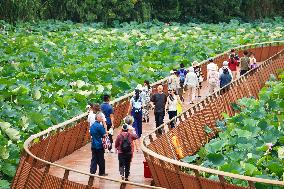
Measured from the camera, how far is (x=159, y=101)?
19.2 m

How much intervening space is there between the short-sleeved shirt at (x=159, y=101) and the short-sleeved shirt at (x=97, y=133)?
166 inches

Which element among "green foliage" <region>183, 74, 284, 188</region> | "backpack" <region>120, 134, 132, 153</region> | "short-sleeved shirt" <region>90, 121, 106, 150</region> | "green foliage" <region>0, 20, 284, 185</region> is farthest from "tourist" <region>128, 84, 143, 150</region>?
"backpack" <region>120, 134, 132, 153</region>

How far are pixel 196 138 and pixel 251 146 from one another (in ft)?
7.15

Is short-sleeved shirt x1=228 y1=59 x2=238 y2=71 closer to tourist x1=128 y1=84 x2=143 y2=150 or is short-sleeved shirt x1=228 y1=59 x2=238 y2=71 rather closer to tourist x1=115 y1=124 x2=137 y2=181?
tourist x1=128 y1=84 x2=143 y2=150

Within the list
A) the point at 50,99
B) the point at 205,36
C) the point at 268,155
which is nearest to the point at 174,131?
the point at 268,155

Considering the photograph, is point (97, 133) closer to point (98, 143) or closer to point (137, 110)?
point (98, 143)

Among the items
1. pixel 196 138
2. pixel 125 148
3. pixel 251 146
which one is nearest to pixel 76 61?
pixel 196 138

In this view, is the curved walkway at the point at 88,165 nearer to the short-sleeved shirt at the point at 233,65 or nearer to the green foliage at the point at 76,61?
the green foliage at the point at 76,61

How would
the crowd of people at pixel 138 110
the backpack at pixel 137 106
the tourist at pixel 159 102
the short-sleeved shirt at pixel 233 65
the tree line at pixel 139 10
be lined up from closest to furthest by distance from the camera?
the crowd of people at pixel 138 110 < the backpack at pixel 137 106 < the tourist at pixel 159 102 < the short-sleeved shirt at pixel 233 65 < the tree line at pixel 139 10

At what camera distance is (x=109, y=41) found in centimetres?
4544

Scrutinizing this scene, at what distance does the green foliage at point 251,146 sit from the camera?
14766 millimetres

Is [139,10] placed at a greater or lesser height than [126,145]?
lesser

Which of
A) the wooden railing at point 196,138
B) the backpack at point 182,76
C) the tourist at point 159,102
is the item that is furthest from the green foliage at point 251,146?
the backpack at point 182,76

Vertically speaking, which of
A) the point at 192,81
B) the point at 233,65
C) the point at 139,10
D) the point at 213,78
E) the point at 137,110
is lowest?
the point at 139,10
